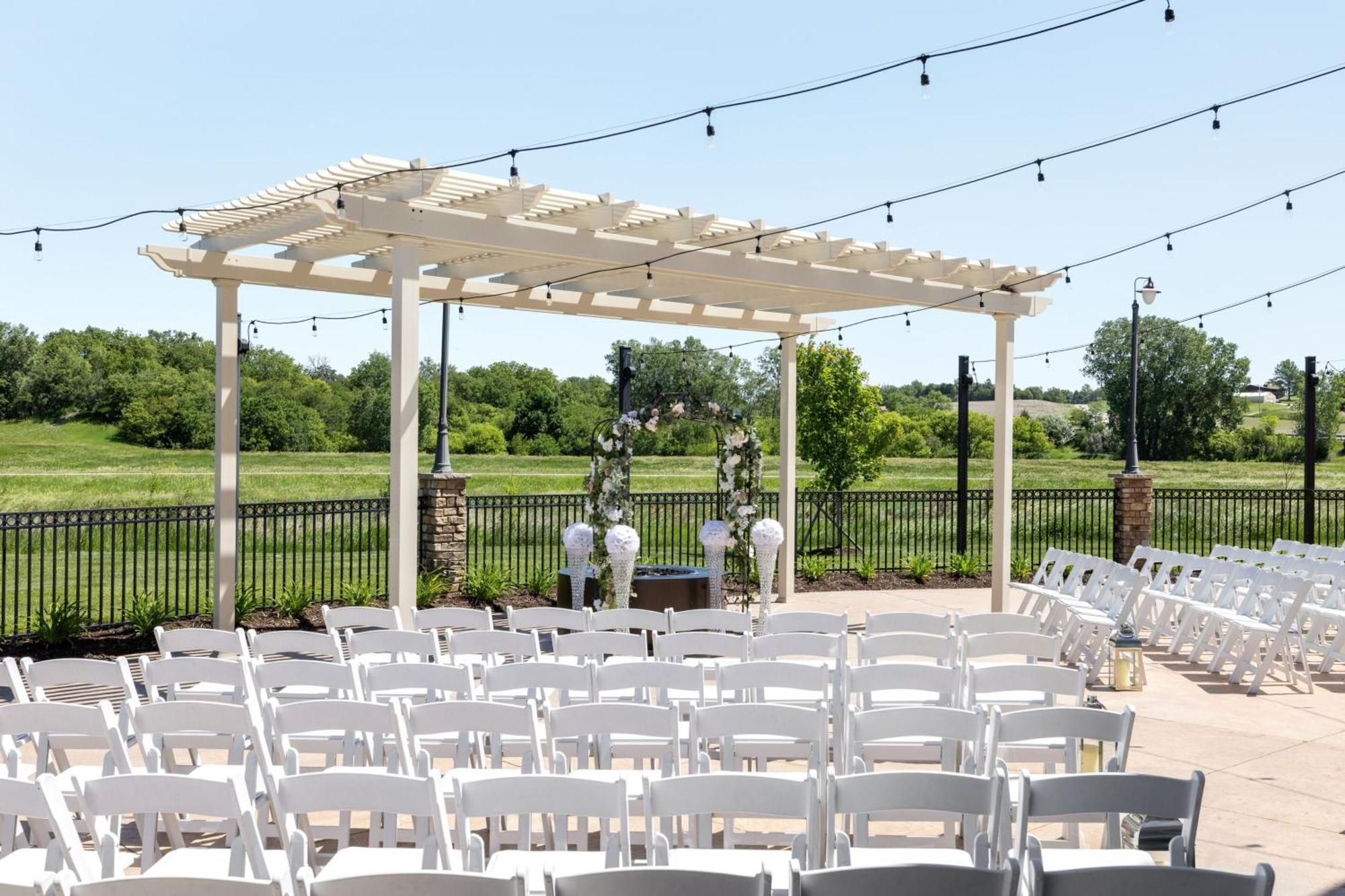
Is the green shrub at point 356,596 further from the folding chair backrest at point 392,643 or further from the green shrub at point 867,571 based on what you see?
the green shrub at point 867,571

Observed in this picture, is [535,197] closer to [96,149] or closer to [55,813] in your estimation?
[55,813]

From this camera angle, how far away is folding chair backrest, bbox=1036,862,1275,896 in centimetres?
284

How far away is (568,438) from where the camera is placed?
146ft

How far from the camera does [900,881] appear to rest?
9.50ft

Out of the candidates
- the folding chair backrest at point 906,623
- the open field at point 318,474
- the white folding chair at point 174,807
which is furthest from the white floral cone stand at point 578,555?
the open field at point 318,474

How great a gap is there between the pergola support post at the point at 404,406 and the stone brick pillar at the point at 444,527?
4.78 metres

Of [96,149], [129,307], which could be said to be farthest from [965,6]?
[129,307]

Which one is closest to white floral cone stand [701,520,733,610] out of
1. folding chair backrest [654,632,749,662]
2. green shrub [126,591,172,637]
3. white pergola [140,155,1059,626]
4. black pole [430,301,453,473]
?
white pergola [140,155,1059,626]

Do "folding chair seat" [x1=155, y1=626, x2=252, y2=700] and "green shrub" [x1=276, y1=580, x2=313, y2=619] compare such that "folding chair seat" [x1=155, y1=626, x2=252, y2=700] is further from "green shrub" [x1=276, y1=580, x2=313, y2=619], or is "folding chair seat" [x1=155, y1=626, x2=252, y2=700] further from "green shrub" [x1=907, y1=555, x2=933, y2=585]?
"green shrub" [x1=907, y1=555, x2=933, y2=585]

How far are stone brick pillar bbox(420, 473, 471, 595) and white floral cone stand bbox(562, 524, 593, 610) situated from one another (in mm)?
2854

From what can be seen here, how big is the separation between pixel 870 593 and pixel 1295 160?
48.7 ft

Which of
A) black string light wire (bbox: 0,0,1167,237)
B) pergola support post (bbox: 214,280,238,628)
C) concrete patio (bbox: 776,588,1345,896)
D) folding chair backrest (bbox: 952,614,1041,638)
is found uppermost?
black string light wire (bbox: 0,0,1167,237)

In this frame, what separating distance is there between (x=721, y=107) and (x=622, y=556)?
4693mm

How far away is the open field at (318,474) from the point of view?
3550 centimetres
